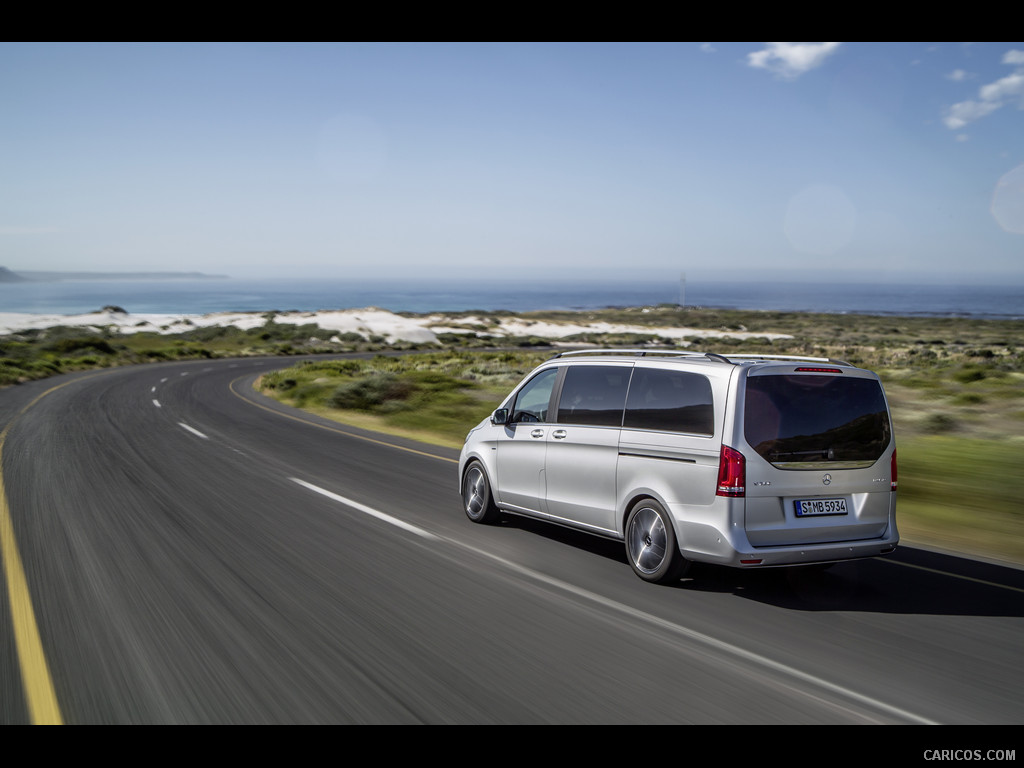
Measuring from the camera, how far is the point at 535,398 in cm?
862

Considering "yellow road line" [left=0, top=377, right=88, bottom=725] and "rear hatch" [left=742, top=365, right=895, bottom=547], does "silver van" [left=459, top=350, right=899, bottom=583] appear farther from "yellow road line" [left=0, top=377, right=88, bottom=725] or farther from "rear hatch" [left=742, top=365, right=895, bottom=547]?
"yellow road line" [left=0, top=377, right=88, bottom=725]

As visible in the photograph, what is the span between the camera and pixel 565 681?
4.63 m

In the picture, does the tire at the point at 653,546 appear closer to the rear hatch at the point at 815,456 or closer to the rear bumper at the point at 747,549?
the rear bumper at the point at 747,549

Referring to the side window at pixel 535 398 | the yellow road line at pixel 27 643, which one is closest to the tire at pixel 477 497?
the side window at pixel 535 398

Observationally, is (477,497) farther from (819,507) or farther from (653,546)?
(819,507)

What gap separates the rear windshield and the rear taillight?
0.17 metres

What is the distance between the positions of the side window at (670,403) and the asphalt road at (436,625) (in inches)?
51.8

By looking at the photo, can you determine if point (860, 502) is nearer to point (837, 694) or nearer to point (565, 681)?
point (837, 694)

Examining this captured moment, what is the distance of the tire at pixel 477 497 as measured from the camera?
898 centimetres
